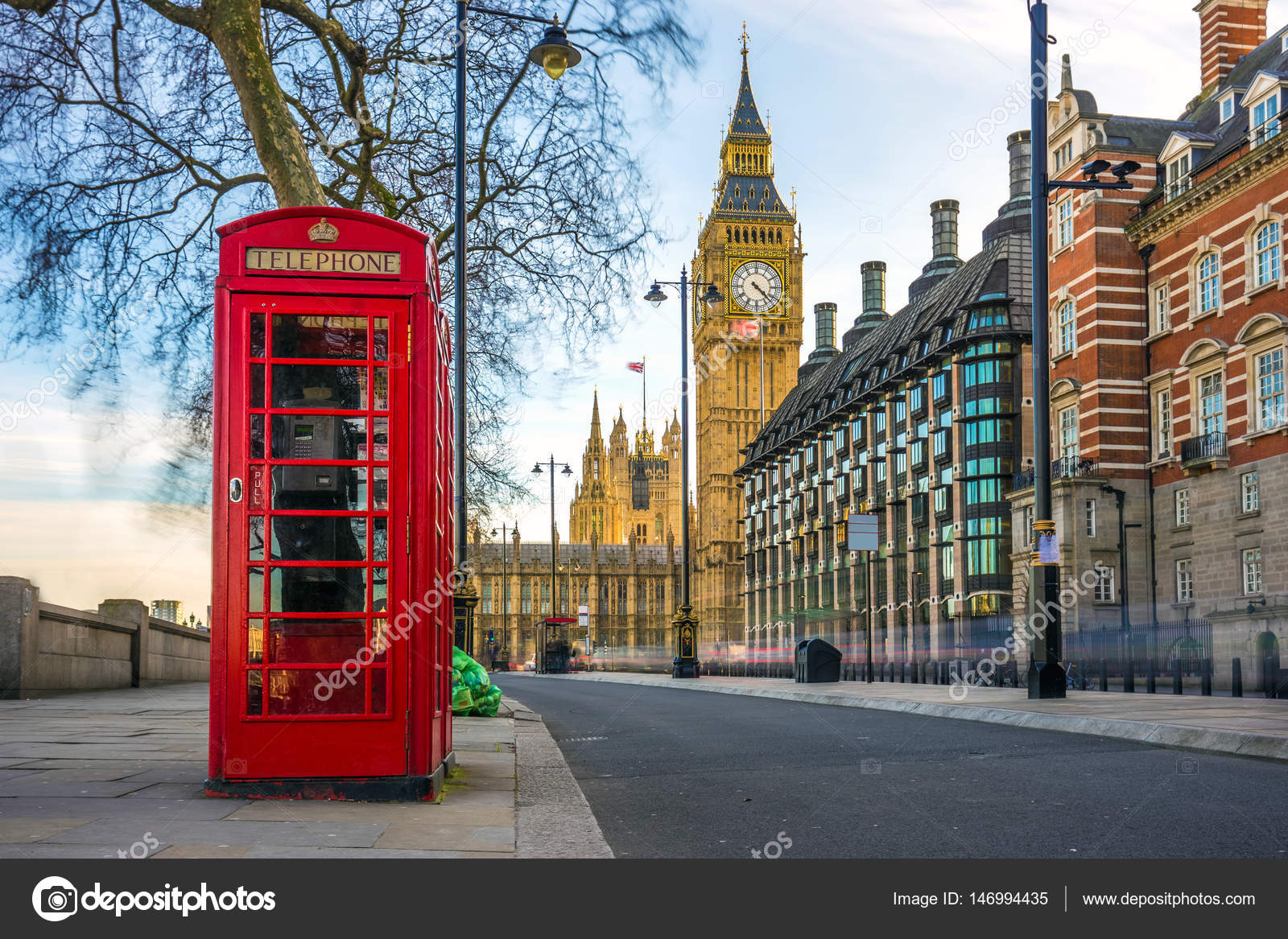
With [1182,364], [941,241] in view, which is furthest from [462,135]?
[941,241]

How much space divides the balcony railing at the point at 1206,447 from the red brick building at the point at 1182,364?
0.06 m

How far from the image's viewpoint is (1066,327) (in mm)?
43281

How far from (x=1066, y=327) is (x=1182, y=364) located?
5.79 m

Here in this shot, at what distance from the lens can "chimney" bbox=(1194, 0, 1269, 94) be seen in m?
41.8

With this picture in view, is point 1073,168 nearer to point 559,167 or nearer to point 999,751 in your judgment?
point 559,167

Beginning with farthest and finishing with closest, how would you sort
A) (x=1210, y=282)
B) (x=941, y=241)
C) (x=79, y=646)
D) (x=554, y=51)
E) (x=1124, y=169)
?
(x=941, y=241), (x=1210, y=282), (x=79, y=646), (x=1124, y=169), (x=554, y=51)

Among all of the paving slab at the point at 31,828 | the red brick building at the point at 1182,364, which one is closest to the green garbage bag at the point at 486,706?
the paving slab at the point at 31,828

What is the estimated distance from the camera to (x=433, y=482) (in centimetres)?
667

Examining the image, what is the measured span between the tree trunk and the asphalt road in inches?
221

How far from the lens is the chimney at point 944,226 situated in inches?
3528

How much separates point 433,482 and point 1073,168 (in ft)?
132

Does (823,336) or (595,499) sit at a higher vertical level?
(823,336)

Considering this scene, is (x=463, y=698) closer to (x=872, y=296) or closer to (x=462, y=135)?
(x=462, y=135)

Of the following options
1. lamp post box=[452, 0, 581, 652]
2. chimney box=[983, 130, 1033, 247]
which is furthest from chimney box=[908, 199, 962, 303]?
lamp post box=[452, 0, 581, 652]
